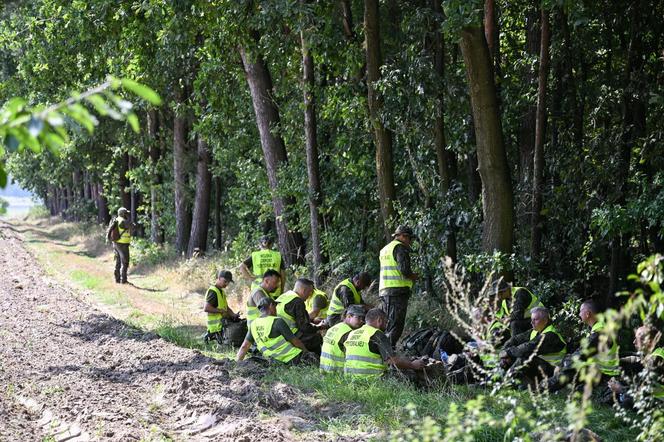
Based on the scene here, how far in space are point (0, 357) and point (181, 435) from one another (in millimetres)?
5055

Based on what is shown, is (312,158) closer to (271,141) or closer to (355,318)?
(271,141)

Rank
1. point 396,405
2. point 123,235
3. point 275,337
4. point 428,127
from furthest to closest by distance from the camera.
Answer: point 123,235 < point 428,127 < point 275,337 < point 396,405

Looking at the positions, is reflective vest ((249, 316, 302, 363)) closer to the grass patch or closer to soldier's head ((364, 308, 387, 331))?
the grass patch

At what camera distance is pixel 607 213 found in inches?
502

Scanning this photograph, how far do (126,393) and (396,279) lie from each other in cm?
483

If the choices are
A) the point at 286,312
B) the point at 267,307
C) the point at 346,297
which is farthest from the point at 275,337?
the point at 346,297

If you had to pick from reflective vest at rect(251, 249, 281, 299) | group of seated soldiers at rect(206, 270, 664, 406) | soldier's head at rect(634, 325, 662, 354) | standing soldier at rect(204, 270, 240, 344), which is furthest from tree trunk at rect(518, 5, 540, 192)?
soldier's head at rect(634, 325, 662, 354)

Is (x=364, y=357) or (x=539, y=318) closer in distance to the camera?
(x=364, y=357)

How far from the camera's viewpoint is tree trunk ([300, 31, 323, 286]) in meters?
18.8

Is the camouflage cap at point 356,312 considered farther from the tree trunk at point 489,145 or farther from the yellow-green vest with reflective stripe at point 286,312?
the tree trunk at point 489,145

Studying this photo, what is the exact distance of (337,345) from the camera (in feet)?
39.0

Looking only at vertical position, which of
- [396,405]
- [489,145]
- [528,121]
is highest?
[528,121]

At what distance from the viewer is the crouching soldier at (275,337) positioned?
1258 centimetres

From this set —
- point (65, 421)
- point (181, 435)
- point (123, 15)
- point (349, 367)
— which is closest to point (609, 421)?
point (349, 367)
